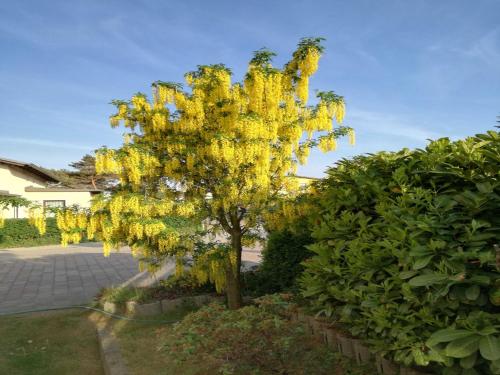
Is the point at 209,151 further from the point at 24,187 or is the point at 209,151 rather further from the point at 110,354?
the point at 24,187

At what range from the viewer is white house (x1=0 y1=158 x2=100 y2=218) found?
24719 mm

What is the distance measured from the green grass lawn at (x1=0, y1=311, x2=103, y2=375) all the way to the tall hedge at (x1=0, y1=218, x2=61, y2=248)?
16920 millimetres

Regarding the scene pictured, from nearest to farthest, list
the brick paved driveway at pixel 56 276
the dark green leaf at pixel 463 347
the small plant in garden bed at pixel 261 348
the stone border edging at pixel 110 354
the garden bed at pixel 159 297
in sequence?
the dark green leaf at pixel 463 347
the small plant in garden bed at pixel 261 348
the stone border edging at pixel 110 354
the garden bed at pixel 159 297
the brick paved driveway at pixel 56 276

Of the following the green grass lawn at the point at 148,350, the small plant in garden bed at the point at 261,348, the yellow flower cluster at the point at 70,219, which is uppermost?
the yellow flower cluster at the point at 70,219

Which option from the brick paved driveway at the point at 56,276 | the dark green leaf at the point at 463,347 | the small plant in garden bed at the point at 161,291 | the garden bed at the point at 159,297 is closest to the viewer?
the dark green leaf at the point at 463,347

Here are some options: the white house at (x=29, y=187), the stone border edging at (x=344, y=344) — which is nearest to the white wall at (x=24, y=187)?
the white house at (x=29, y=187)

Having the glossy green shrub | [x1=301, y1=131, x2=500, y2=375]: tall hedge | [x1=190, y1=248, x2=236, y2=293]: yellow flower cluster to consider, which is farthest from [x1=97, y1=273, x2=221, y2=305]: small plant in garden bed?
[x1=301, y1=131, x2=500, y2=375]: tall hedge

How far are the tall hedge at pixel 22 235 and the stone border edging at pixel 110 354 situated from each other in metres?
18.7

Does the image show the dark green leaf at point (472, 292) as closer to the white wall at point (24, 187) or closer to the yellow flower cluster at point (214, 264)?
the yellow flower cluster at point (214, 264)

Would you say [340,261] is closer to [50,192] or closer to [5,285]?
[5,285]

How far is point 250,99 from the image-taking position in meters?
5.84

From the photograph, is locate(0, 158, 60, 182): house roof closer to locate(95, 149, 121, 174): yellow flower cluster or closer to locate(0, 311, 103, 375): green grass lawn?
locate(0, 311, 103, 375): green grass lawn

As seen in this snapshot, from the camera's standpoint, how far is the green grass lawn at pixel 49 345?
535 cm

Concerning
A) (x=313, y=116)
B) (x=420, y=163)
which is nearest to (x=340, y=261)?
(x=420, y=163)
